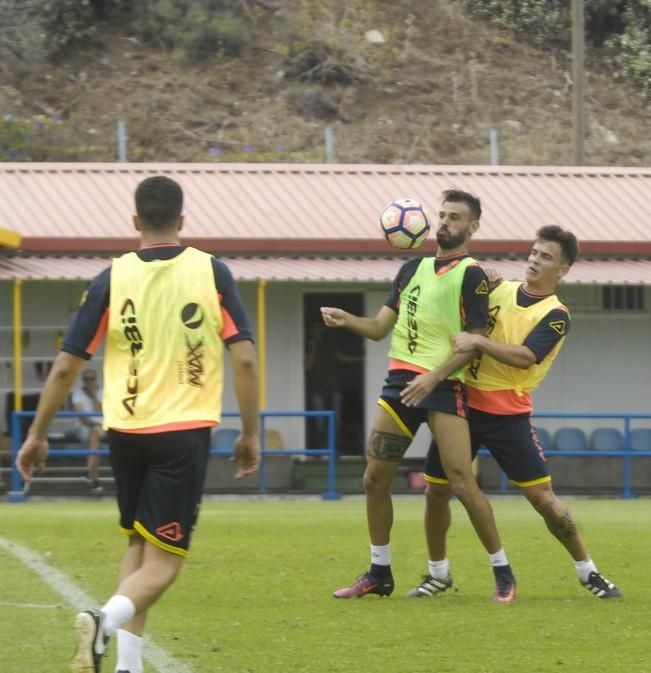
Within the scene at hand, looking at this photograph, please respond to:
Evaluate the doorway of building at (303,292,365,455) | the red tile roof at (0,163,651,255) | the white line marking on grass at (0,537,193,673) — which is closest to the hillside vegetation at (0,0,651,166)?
the red tile roof at (0,163,651,255)

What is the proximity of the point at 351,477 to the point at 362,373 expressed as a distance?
9.18 feet

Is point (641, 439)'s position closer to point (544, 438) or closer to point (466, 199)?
point (544, 438)

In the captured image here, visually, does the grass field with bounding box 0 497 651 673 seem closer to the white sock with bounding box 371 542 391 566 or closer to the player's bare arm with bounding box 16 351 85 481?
the white sock with bounding box 371 542 391 566

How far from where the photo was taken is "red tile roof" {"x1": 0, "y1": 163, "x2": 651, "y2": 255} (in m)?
22.5

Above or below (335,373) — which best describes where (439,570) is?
above

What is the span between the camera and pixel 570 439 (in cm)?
2270

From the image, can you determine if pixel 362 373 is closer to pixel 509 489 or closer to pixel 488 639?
pixel 509 489

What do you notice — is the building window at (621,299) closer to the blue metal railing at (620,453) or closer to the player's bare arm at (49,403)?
the blue metal railing at (620,453)

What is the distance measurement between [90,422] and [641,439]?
23.4ft

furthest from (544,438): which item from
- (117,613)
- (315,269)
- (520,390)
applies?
(117,613)

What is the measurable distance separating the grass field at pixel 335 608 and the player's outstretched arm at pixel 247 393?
1.01 meters

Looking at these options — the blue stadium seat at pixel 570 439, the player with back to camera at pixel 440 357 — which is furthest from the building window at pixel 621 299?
the player with back to camera at pixel 440 357

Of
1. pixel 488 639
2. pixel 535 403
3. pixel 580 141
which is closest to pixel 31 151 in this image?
pixel 580 141

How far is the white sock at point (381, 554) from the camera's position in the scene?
935cm
